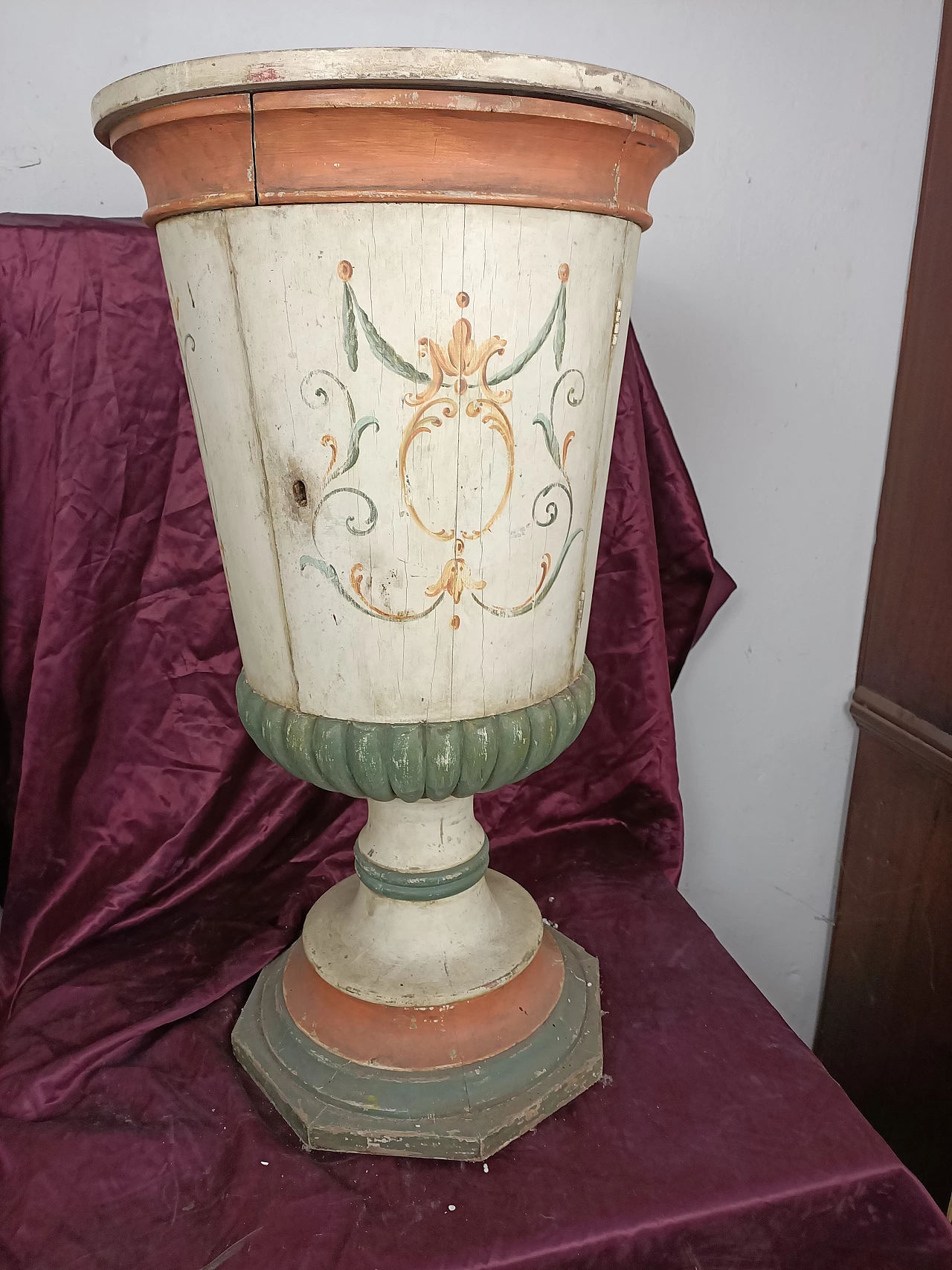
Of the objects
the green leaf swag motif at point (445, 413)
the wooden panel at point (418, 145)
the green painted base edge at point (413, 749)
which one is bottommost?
the green painted base edge at point (413, 749)

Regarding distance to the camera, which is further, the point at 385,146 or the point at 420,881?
the point at 420,881

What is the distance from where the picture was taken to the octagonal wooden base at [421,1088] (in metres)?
0.81

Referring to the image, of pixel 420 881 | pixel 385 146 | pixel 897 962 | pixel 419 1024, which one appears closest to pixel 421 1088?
pixel 419 1024

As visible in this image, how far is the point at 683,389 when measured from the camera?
52.4 inches

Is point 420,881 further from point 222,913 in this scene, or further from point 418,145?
point 418,145

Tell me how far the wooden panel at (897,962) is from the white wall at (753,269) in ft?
0.26

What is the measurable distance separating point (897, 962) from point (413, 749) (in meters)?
1.03

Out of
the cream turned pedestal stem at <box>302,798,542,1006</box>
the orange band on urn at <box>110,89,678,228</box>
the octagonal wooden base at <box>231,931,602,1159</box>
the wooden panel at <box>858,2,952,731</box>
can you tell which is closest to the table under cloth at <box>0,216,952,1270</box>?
the octagonal wooden base at <box>231,931,602,1159</box>

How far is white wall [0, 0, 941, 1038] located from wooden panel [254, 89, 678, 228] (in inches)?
24.2

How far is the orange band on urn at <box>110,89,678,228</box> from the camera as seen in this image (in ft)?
2.05

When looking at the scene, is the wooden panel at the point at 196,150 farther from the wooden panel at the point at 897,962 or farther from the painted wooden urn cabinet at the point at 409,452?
the wooden panel at the point at 897,962

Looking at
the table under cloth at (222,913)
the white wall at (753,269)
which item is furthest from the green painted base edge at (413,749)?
the white wall at (753,269)

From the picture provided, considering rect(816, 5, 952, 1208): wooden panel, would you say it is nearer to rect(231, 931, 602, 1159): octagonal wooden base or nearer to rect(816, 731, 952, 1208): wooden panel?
rect(816, 731, 952, 1208): wooden panel

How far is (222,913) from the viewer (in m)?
1.17
